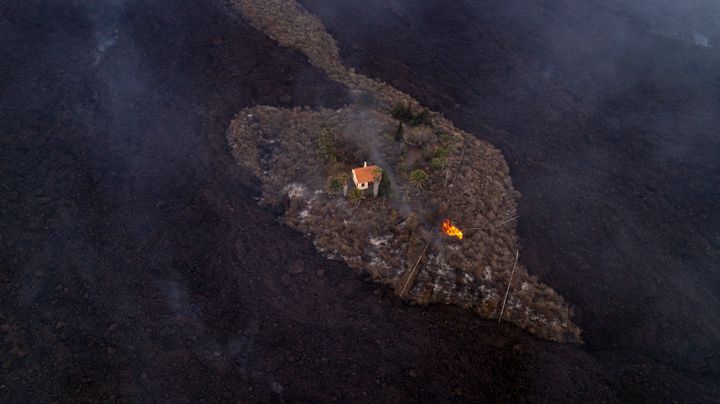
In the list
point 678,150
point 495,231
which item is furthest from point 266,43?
point 678,150

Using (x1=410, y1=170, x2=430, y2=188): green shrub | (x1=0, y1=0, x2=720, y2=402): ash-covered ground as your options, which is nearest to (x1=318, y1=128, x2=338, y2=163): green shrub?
(x1=0, y1=0, x2=720, y2=402): ash-covered ground

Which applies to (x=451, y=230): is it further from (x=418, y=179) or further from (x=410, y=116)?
(x=410, y=116)

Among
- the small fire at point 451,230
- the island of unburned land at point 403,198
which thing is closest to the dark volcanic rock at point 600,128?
the island of unburned land at point 403,198

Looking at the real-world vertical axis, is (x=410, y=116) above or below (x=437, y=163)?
above

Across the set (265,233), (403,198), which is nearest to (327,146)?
(403,198)

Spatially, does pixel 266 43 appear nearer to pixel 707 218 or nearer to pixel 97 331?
pixel 97 331

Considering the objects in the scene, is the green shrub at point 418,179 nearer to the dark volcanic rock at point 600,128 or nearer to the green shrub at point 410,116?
the green shrub at point 410,116
